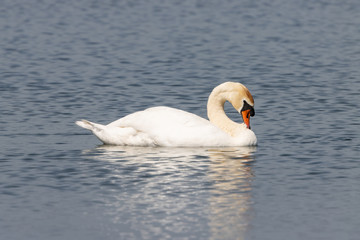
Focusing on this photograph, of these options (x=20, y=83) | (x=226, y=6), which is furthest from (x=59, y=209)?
(x=226, y=6)

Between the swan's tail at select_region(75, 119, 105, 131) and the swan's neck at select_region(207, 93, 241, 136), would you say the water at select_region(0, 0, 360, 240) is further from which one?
the swan's neck at select_region(207, 93, 241, 136)

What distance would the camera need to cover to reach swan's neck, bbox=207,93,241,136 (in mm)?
17656

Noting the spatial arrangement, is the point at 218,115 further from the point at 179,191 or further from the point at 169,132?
the point at 179,191

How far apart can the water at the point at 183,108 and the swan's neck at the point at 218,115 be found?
0.66 meters

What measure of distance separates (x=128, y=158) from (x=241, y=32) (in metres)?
19.7

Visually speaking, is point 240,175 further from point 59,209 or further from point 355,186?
point 59,209

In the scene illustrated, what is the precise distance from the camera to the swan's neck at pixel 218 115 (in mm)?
17656

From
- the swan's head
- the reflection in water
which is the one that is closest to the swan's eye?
the swan's head

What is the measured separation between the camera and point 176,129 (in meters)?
17.0

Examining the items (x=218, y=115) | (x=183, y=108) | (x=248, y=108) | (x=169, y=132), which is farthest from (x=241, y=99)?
(x=183, y=108)

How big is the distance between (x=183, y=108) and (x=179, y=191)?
780 cm

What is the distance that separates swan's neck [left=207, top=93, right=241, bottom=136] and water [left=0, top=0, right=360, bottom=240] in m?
0.66

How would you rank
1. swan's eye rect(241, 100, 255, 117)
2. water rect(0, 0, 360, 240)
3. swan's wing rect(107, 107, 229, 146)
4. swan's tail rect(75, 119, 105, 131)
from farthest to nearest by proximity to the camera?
swan's eye rect(241, 100, 255, 117)
swan's tail rect(75, 119, 105, 131)
swan's wing rect(107, 107, 229, 146)
water rect(0, 0, 360, 240)

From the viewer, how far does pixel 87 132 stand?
1881cm
